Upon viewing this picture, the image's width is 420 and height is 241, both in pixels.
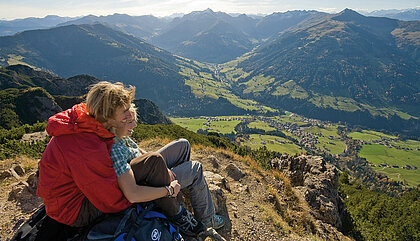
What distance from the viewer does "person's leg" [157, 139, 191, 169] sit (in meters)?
5.37

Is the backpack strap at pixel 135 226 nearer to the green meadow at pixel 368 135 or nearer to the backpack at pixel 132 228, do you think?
the backpack at pixel 132 228

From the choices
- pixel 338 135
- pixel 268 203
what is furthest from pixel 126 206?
pixel 338 135

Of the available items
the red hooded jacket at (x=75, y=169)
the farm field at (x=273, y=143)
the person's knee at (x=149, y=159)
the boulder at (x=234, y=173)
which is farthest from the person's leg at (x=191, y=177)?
the farm field at (x=273, y=143)

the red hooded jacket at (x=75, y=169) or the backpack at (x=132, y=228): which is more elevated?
the red hooded jacket at (x=75, y=169)

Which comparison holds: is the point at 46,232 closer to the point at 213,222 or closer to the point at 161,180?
the point at 161,180

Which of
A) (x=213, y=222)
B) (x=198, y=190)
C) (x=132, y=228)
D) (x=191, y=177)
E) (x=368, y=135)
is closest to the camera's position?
(x=132, y=228)

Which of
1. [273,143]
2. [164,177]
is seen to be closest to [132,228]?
[164,177]

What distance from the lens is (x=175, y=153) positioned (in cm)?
545

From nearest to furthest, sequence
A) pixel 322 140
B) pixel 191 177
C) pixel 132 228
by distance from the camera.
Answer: pixel 132 228, pixel 191 177, pixel 322 140

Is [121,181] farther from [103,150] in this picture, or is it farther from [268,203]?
[268,203]

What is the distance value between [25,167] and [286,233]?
11074 mm

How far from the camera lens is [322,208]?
10.9m

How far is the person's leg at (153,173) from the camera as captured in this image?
12.4 feet

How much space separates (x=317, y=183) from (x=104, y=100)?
44.7 ft
